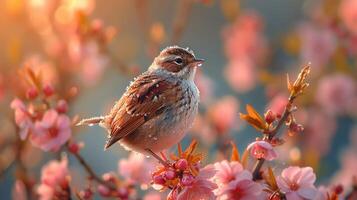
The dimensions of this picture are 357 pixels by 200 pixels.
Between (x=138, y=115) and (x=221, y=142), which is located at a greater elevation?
(x=221, y=142)

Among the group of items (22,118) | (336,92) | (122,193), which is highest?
(336,92)

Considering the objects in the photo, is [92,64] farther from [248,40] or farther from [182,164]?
[182,164]

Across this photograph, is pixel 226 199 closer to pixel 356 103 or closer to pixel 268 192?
pixel 268 192

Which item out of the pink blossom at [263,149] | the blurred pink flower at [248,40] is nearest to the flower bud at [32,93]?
the pink blossom at [263,149]

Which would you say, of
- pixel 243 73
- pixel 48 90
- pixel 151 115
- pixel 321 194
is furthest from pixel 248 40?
pixel 321 194

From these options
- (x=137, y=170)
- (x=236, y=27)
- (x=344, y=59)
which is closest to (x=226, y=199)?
(x=137, y=170)

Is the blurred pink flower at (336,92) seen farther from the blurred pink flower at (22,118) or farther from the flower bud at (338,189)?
the blurred pink flower at (22,118)

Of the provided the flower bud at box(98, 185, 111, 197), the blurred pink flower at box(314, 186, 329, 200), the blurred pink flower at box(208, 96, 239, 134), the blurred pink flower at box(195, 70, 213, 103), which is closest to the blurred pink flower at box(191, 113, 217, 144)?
the blurred pink flower at box(208, 96, 239, 134)
